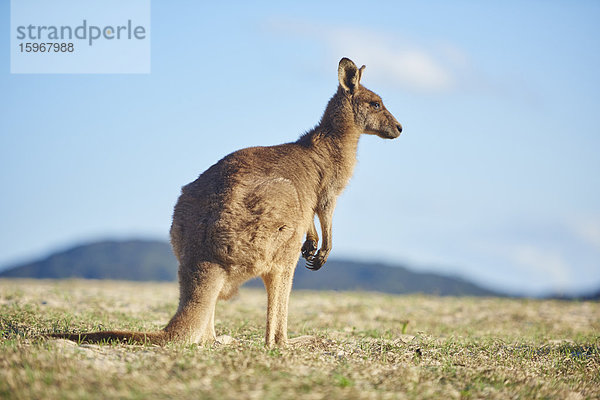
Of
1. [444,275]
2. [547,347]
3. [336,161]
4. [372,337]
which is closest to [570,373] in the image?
[547,347]

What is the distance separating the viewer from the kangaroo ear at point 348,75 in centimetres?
802

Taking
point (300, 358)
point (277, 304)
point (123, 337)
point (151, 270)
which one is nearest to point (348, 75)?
point (277, 304)

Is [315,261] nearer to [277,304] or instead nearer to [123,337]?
[277,304]

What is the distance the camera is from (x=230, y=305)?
12.4 metres

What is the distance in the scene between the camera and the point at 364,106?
817cm

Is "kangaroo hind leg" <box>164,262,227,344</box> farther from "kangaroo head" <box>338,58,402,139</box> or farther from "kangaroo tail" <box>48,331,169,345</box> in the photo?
"kangaroo head" <box>338,58,402,139</box>

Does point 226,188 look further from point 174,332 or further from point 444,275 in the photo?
point 444,275

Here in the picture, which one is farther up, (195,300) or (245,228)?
(245,228)

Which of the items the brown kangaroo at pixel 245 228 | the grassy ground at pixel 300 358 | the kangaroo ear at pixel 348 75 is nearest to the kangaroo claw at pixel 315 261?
the brown kangaroo at pixel 245 228

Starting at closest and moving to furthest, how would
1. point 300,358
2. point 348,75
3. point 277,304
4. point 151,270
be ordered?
point 300,358
point 277,304
point 348,75
point 151,270

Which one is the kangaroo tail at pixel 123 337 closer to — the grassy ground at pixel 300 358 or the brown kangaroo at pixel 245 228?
the brown kangaroo at pixel 245 228

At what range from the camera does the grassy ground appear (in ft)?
14.1

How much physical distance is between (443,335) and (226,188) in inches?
177

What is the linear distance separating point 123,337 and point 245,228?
1467 millimetres
